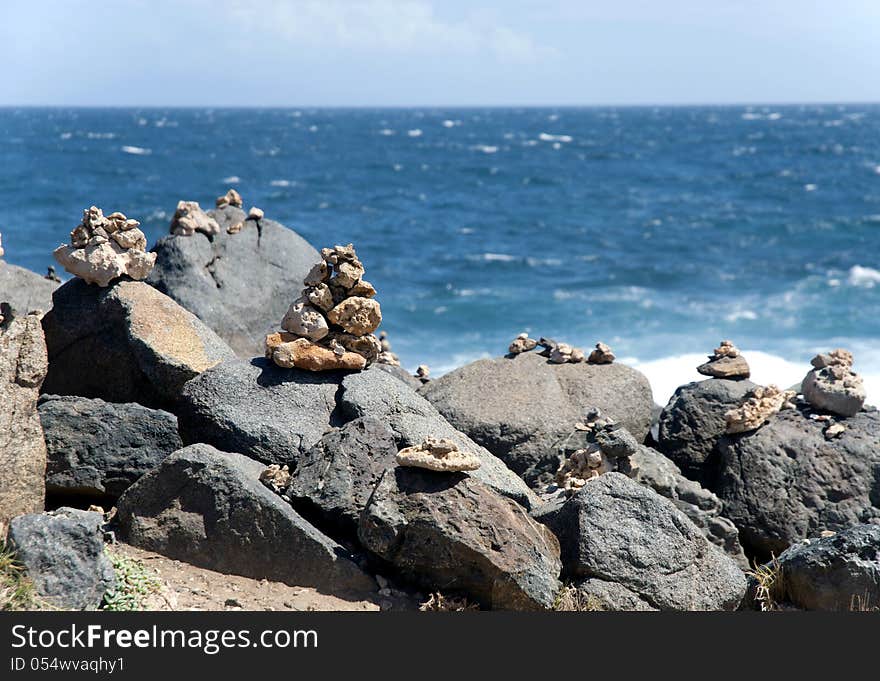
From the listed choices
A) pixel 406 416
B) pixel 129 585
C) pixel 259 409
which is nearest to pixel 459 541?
pixel 406 416

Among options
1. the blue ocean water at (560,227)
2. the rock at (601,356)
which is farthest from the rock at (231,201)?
the blue ocean water at (560,227)

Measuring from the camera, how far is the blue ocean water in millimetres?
26562

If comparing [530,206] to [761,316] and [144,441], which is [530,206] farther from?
[144,441]

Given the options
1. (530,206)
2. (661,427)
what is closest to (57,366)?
(661,427)

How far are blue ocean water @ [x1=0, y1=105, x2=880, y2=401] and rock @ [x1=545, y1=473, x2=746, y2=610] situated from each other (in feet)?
42.4

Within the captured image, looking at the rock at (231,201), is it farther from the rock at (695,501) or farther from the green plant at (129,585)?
the green plant at (129,585)

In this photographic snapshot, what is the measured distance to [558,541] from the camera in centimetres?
764

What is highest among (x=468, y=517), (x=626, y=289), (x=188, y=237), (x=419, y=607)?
(x=188, y=237)

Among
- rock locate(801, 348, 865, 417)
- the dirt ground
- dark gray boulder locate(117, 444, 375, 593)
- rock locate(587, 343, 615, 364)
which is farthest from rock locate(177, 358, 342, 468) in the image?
rock locate(801, 348, 865, 417)

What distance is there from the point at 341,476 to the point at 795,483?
4.74m

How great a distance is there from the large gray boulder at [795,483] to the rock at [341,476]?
12.7 ft

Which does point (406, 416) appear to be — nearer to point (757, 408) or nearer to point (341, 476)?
point (341, 476)

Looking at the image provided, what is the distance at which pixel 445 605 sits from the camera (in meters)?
7.12

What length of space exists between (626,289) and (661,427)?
2033 cm
